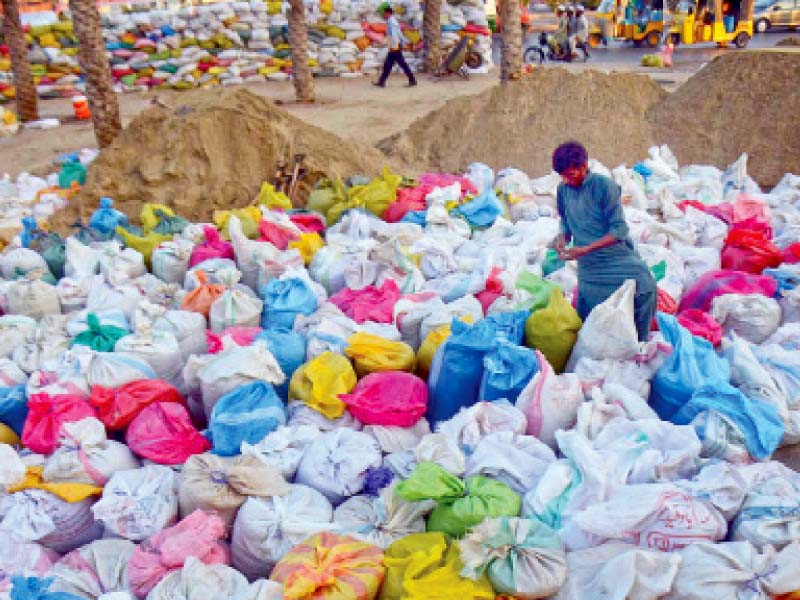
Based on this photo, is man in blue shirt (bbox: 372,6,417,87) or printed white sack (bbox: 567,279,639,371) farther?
man in blue shirt (bbox: 372,6,417,87)

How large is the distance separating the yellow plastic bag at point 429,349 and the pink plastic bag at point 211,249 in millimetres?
1805

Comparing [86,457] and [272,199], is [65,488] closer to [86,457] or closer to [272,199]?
[86,457]

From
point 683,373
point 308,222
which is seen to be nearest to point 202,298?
point 308,222

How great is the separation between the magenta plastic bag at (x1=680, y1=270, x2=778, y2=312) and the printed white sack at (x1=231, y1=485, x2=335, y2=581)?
240cm

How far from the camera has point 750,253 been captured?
4332 millimetres

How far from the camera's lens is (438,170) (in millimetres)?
6949

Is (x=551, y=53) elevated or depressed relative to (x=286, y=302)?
elevated

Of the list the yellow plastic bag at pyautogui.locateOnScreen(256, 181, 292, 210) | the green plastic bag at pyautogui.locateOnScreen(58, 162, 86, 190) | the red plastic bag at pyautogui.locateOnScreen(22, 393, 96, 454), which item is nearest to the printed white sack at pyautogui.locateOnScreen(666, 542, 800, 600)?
the red plastic bag at pyautogui.locateOnScreen(22, 393, 96, 454)

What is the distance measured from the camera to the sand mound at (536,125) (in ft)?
22.5

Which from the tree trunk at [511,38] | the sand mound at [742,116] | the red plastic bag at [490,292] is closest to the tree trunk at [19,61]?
the tree trunk at [511,38]

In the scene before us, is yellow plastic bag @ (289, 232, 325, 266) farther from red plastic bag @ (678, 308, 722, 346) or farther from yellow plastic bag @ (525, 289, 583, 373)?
red plastic bag @ (678, 308, 722, 346)

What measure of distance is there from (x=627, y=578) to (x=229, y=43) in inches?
534

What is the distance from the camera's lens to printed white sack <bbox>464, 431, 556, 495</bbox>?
99.1 inches

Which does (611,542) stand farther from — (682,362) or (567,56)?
(567,56)
